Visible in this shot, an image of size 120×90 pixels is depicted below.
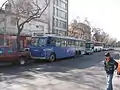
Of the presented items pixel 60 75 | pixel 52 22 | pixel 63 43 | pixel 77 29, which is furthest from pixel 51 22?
pixel 60 75

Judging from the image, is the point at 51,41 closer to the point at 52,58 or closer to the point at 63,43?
the point at 52,58

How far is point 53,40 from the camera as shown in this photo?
2494 centimetres

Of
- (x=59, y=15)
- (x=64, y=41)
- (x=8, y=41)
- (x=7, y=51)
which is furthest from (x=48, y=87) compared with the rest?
(x=59, y=15)

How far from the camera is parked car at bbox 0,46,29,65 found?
19.3 meters

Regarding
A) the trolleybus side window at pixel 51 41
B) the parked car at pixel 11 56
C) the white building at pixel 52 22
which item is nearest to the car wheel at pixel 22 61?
the parked car at pixel 11 56

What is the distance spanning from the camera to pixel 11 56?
778 inches

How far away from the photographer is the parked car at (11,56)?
63.4 feet

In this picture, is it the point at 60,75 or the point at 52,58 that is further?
the point at 52,58

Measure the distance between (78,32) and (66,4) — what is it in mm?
15119

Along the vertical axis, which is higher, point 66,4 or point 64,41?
point 66,4

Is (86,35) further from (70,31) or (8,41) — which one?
(8,41)

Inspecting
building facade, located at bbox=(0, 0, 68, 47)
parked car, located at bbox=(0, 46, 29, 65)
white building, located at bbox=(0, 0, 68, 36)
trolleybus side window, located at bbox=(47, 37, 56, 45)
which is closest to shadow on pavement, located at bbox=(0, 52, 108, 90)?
parked car, located at bbox=(0, 46, 29, 65)

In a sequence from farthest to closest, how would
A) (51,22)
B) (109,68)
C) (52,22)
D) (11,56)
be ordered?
(52,22) < (51,22) < (11,56) < (109,68)

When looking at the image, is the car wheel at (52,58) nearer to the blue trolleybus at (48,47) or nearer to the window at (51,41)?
the blue trolleybus at (48,47)
